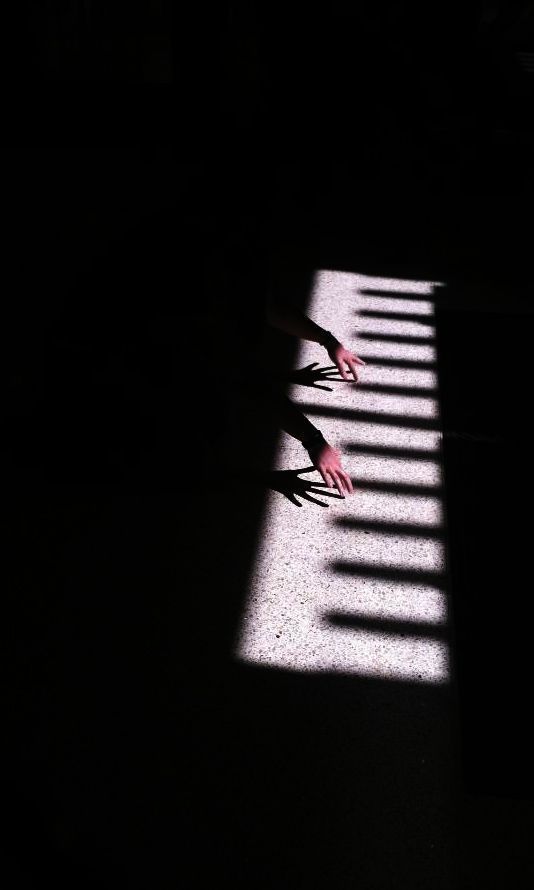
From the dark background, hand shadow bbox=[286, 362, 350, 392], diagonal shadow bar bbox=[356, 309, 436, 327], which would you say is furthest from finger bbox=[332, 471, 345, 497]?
diagonal shadow bar bbox=[356, 309, 436, 327]

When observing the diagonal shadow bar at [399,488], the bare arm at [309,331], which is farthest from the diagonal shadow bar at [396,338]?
the diagonal shadow bar at [399,488]

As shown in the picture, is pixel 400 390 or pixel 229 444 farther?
pixel 400 390

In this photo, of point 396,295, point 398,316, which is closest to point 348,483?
point 398,316

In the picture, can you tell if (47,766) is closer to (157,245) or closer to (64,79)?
(157,245)

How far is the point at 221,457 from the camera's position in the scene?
6.57ft

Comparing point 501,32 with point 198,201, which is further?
point 501,32

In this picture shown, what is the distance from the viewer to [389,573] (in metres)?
1.76

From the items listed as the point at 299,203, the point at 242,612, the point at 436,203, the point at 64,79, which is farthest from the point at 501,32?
the point at 242,612

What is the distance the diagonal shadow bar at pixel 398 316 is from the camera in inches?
105

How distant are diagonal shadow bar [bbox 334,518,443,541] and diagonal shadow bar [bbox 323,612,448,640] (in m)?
0.26

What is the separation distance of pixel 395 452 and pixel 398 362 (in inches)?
17.1

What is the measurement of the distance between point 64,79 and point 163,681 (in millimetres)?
2871

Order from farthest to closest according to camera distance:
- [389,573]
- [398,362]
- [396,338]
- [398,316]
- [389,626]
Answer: [398,316] → [396,338] → [398,362] → [389,573] → [389,626]

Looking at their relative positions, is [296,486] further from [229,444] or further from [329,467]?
[229,444]
